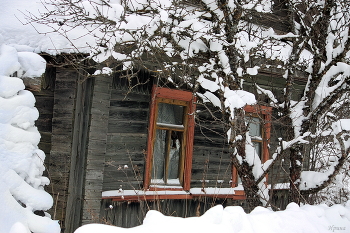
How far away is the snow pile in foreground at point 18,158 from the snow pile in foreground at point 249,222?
1041 millimetres

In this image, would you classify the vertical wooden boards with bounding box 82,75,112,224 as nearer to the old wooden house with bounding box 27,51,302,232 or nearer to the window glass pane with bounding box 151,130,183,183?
the old wooden house with bounding box 27,51,302,232

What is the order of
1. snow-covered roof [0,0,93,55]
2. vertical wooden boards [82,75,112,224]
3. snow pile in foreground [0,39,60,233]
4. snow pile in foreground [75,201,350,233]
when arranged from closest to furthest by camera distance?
snow pile in foreground [75,201,350,233], snow pile in foreground [0,39,60,233], snow-covered roof [0,0,93,55], vertical wooden boards [82,75,112,224]

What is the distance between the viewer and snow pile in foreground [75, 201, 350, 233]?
2225 mm

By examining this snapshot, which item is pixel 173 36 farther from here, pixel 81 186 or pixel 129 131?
pixel 81 186

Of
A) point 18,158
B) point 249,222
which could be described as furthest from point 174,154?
point 249,222

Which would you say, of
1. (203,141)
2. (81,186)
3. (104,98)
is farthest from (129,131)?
(203,141)

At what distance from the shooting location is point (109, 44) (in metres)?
4.13

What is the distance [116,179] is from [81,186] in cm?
65

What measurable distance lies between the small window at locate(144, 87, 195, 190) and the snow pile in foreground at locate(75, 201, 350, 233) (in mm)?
2834

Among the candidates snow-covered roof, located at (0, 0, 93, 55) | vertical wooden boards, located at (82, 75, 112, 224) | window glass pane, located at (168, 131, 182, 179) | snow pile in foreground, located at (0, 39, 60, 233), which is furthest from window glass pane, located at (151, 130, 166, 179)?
snow pile in foreground, located at (0, 39, 60, 233)

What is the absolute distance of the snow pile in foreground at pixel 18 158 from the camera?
9.09 ft

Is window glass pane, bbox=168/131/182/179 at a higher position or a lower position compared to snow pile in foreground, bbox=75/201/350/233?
higher

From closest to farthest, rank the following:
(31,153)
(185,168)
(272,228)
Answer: (272,228), (31,153), (185,168)

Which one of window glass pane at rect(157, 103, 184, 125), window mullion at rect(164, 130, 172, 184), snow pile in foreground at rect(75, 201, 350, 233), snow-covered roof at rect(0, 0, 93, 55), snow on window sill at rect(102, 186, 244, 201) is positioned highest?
snow-covered roof at rect(0, 0, 93, 55)
